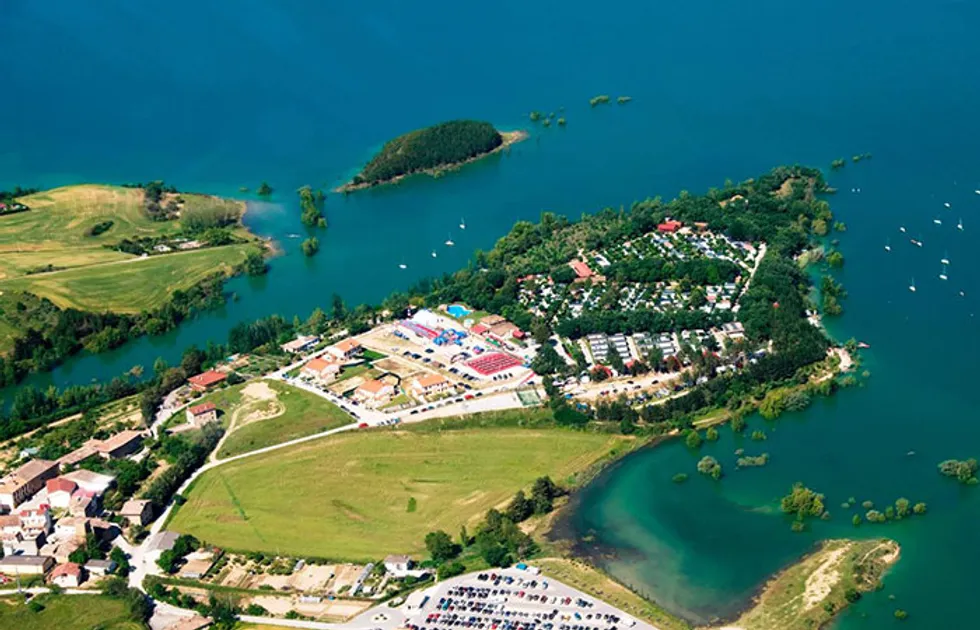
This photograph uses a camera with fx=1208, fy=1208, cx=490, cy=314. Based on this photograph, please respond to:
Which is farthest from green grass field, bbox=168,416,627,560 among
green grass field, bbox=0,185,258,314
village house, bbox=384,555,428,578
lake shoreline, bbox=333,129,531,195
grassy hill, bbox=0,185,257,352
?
lake shoreline, bbox=333,129,531,195

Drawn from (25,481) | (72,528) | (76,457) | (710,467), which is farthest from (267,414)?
(710,467)

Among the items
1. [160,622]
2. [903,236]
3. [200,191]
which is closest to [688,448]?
[160,622]

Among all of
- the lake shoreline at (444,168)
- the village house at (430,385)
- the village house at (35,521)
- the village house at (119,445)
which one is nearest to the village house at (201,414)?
the village house at (119,445)

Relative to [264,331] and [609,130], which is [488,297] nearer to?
[264,331]

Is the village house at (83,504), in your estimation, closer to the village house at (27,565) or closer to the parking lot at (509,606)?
the village house at (27,565)

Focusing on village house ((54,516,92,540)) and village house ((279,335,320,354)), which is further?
village house ((279,335,320,354))

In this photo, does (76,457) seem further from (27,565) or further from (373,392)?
(373,392)

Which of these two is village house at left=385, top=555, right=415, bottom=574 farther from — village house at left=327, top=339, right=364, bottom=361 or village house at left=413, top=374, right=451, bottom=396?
village house at left=327, top=339, right=364, bottom=361
